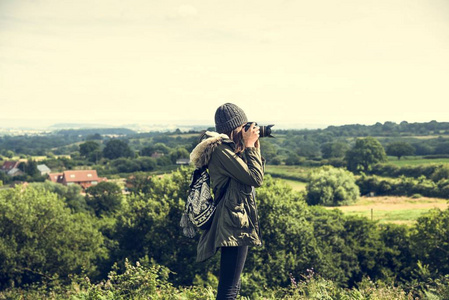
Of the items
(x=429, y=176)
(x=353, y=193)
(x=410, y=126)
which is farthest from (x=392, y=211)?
(x=410, y=126)

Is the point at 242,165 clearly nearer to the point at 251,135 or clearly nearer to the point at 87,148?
the point at 251,135

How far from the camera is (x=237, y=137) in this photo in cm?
430

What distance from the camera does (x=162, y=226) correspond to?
24.2 m

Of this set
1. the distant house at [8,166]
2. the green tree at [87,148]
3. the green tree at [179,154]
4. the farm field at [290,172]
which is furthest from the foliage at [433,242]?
the green tree at [87,148]

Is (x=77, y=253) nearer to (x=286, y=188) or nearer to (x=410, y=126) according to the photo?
(x=286, y=188)

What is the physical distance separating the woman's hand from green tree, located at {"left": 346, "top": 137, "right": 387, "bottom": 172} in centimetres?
9091

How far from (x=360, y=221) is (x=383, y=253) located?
9.41ft

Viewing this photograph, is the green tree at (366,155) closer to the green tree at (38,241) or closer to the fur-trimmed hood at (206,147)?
the green tree at (38,241)

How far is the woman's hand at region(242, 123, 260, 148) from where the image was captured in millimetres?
4184

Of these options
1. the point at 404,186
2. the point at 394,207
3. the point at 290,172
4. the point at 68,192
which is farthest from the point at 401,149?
the point at 68,192

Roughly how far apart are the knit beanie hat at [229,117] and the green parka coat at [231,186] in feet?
0.46

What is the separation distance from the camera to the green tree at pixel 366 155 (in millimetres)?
89812

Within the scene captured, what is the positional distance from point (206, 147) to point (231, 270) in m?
1.41

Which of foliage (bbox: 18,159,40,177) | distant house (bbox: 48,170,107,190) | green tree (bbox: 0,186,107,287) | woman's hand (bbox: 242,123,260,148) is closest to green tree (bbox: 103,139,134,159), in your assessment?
foliage (bbox: 18,159,40,177)
